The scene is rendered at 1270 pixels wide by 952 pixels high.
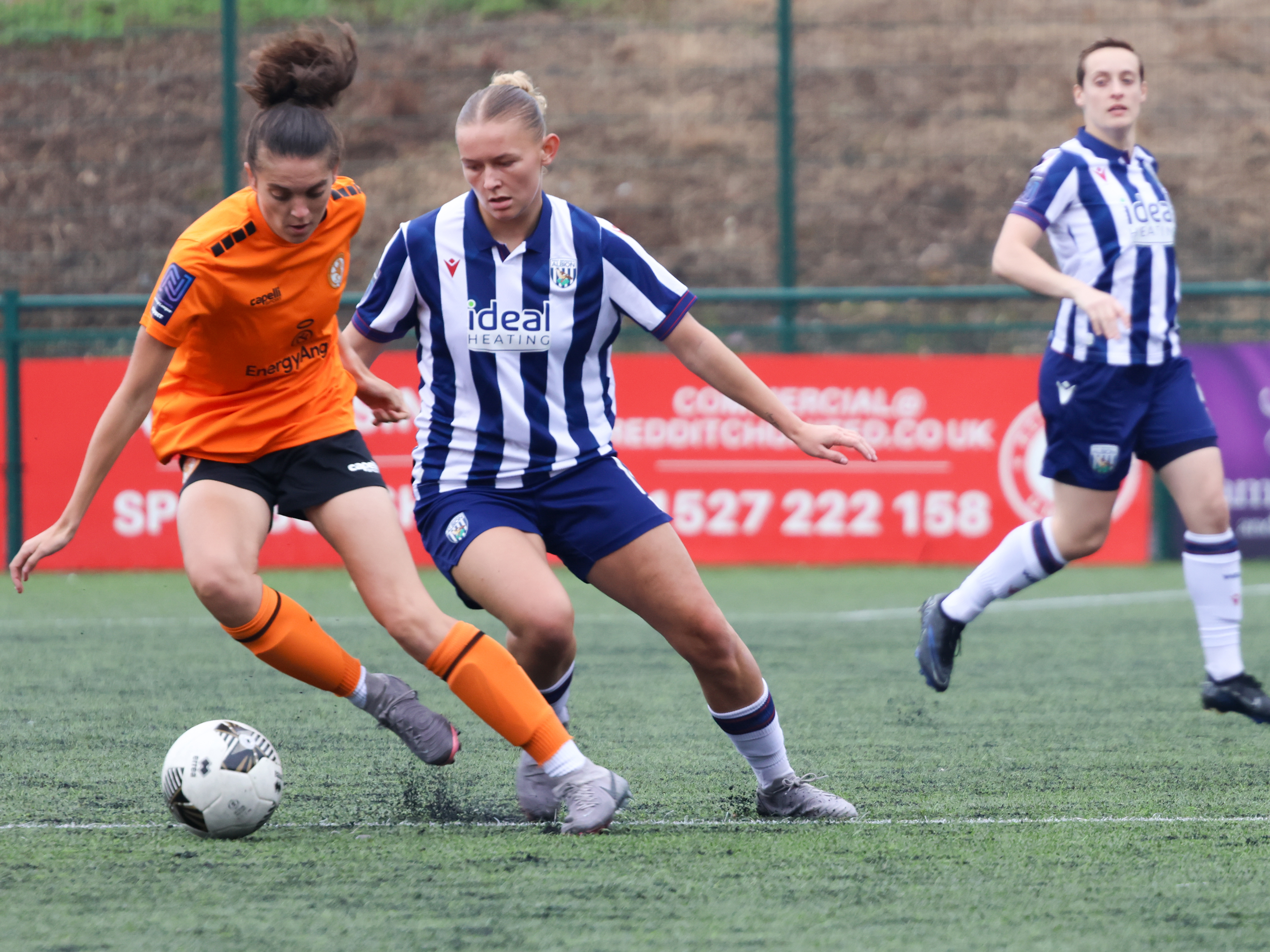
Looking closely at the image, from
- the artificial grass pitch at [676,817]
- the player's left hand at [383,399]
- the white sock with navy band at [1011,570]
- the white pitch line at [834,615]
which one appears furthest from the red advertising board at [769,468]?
the player's left hand at [383,399]

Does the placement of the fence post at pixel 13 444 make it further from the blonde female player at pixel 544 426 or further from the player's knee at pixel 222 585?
the blonde female player at pixel 544 426

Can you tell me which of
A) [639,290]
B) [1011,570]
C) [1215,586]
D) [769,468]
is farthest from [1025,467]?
[639,290]

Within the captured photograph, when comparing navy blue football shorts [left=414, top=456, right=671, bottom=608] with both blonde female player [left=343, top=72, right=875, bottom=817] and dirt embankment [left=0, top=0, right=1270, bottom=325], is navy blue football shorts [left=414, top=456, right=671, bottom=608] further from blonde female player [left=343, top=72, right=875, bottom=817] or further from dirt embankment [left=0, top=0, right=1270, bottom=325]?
dirt embankment [left=0, top=0, right=1270, bottom=325]

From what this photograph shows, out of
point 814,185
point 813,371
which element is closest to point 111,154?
Result: point 814,185

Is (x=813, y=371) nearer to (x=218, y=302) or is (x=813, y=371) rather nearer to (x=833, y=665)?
(x=833, y=665)

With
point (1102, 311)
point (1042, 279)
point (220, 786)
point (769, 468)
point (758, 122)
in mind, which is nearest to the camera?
point (220, 786)

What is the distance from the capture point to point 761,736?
12.0 ft

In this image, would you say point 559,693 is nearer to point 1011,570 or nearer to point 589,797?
point 589,797

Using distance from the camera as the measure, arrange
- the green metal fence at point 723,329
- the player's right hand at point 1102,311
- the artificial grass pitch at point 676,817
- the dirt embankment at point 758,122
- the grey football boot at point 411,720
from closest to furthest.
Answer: the artificial grass pitch at point 676,817 < the grey football boot at point 411,720 < the player's right hand at point 1102,311 < the green metal fence at point 723,329 < the dirt embankment at point 758,122

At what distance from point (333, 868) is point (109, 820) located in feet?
2.48

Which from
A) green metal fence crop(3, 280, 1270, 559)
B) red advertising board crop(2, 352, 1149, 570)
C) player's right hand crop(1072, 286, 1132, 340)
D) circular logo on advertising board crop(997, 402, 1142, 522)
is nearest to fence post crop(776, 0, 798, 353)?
green metal fence crop(3, 280, 1270, 559)

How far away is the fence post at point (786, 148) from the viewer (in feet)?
37.2

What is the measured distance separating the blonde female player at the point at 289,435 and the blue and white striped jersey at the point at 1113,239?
217cm

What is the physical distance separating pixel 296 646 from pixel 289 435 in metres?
0.50
